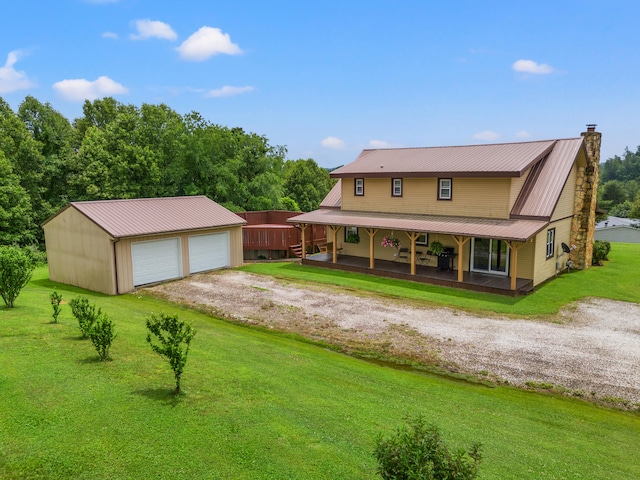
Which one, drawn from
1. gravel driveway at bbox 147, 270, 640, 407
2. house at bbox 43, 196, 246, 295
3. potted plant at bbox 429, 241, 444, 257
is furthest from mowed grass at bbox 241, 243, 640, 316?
house at bbox 43, 196, 246, 295

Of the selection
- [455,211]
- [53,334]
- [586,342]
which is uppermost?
[455,211]

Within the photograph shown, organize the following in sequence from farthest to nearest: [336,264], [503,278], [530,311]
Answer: [336,264] < [503,278] < [530,311]

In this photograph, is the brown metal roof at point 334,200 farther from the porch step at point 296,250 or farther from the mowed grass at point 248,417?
the mowed grass at point 248,417

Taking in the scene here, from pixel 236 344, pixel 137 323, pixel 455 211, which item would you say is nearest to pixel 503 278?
pixel 455 211

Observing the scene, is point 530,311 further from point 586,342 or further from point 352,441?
point 352,441

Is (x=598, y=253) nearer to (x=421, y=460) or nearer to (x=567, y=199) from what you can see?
(x=567, y=199)

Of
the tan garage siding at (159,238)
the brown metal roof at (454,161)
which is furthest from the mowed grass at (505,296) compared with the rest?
the brown metal roof at (454,161)

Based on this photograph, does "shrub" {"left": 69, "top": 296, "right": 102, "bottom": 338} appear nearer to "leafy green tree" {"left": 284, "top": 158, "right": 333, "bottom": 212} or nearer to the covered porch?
the covered porch
